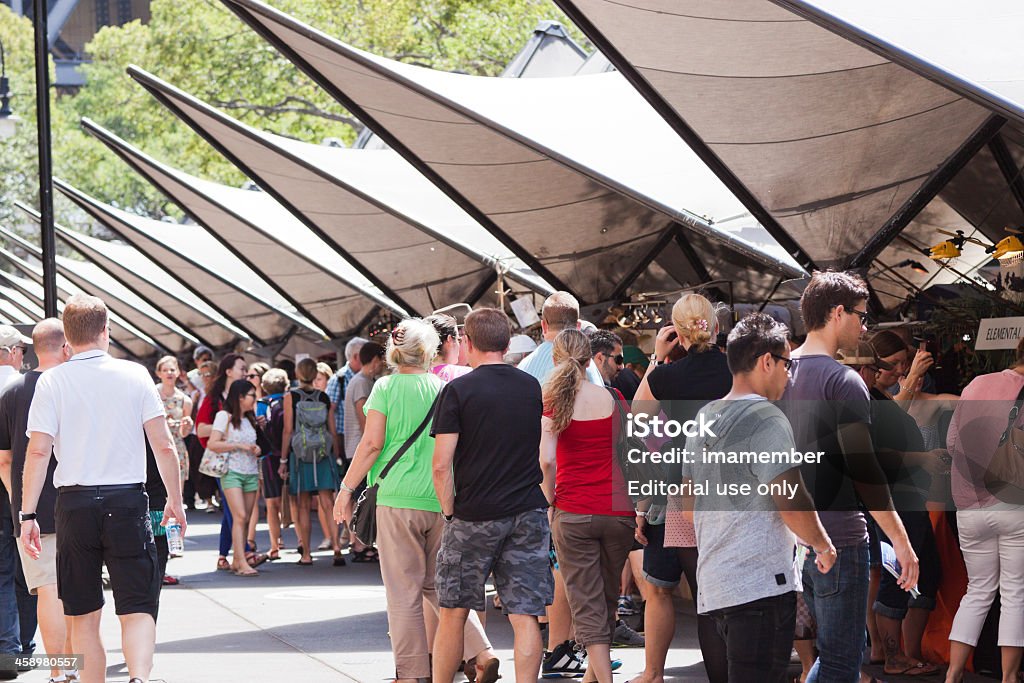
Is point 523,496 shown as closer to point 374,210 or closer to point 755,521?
point 755,521

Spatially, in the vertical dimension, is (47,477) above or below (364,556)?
above

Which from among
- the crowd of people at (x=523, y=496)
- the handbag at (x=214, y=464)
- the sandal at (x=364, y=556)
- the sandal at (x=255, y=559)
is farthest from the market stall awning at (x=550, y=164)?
the sandal at (x=255, y=559)

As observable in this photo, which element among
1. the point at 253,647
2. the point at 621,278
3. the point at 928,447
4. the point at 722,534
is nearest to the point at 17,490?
the point at 253,647

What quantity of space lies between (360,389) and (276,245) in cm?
616

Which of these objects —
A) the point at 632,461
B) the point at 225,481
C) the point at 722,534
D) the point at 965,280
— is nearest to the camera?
the point at 722,534

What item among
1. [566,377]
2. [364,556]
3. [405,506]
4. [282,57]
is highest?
[282,57]

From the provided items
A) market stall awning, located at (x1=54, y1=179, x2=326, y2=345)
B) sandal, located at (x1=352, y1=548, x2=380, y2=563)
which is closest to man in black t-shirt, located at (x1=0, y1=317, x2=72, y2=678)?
sandal, located at (x1=352, y1=548, x2=380, y2=563)

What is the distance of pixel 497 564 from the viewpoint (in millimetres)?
6559

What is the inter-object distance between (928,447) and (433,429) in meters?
3.11

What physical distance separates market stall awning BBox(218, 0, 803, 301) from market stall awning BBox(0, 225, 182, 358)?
1996 centimetres

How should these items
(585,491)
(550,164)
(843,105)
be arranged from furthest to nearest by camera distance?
(550,164) → (843,105) → (585,491)

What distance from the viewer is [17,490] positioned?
24.0 feet

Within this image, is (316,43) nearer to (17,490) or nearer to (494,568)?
(17,490)

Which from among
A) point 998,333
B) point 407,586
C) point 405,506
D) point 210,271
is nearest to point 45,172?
→ point 405,506
